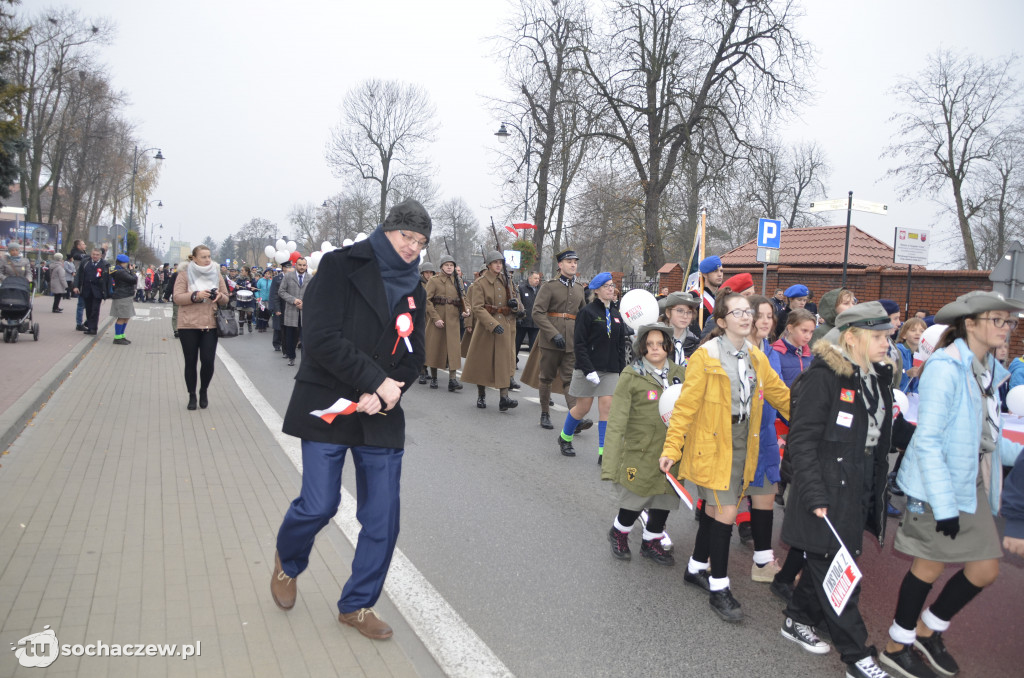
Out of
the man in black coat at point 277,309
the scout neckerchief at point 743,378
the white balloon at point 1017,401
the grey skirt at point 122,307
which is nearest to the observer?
the white balloon at point 1017,401

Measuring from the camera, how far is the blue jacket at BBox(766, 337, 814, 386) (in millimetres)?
5504

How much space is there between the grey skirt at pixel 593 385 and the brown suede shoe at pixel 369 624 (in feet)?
13.3

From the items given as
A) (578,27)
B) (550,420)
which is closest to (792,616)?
(550,420)

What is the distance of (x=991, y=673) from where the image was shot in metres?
3.60

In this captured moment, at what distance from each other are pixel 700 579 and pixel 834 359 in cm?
161

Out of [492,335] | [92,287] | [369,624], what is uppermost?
[92,287]

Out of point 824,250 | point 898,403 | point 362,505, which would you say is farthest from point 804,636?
point 824,250

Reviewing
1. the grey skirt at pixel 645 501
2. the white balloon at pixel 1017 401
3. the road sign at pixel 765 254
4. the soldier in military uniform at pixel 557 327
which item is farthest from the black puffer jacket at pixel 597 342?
the road sign at pixel 765 254

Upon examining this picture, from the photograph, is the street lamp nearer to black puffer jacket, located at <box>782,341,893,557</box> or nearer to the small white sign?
the small white sign

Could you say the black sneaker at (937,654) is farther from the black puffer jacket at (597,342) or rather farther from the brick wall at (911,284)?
the brick wall at (911,284)

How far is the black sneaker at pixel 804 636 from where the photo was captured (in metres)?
3.72

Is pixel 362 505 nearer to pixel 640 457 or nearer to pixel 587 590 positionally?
pixel 587 590

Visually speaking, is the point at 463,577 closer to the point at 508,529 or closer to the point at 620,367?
the point at 508,529

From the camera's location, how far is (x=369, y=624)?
11.6ft
